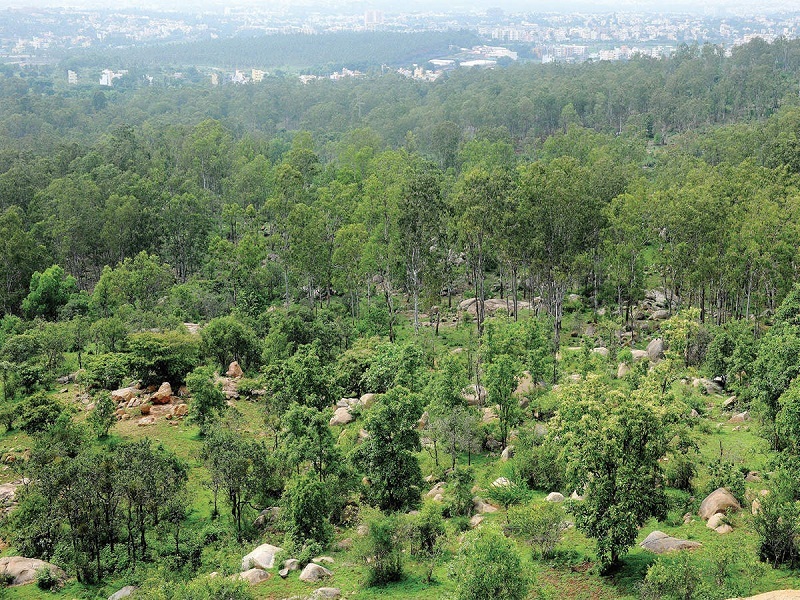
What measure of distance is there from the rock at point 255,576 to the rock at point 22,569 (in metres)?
5.06

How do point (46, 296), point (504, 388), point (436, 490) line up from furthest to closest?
point (46, 296)
point (504, 388)
point (436, 490)

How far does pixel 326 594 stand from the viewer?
18.0 m

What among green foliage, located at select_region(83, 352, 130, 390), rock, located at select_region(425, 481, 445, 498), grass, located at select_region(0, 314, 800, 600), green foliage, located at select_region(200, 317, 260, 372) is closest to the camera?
grass, located at select_region(0, 314, 800, 600)

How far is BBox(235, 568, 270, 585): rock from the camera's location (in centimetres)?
1872

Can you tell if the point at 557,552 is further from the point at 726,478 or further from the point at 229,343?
the point at 229,343

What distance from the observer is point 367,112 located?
111 m

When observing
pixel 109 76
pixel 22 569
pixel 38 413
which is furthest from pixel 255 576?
pixel 109 76

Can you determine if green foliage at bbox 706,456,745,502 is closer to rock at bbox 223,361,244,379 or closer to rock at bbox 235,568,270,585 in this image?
rock at bbox 235,568,270,585

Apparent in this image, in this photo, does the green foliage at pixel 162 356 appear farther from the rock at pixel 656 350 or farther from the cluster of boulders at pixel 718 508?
the cluster of boulders at pixel 718 508

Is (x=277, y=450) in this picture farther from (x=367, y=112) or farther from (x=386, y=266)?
(x=367, y=112)

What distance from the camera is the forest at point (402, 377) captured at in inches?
697

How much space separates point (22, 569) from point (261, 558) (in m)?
6.32

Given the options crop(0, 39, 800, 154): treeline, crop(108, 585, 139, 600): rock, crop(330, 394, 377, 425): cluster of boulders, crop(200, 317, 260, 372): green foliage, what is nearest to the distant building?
crop(0, 39, 800, 154): treeline

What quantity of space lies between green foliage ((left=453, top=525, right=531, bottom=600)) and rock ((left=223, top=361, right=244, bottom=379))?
2332 cm
